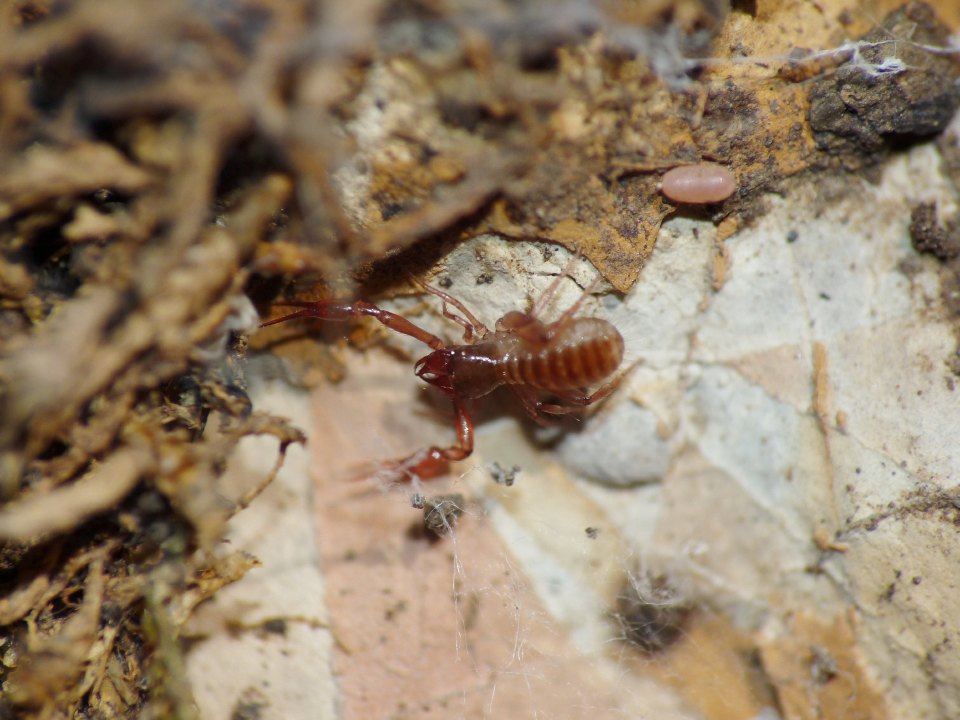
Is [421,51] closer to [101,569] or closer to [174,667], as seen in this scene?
[101,569]

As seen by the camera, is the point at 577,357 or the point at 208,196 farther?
the point at 577,357

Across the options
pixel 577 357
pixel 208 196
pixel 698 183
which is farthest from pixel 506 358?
pixel 208 196

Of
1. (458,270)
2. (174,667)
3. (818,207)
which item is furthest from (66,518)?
(818,207)

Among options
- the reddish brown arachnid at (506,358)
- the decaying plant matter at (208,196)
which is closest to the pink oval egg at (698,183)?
the decaying plant matter at (208,196)

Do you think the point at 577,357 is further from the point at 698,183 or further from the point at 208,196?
the point at 208,196

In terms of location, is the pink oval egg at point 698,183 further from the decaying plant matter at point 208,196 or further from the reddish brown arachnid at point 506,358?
the reddish brown arachnid at point 506,358

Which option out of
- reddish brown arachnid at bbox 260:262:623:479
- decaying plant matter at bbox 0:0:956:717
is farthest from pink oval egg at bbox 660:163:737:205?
reddish brown arachnid at bbox 260:262:623:479

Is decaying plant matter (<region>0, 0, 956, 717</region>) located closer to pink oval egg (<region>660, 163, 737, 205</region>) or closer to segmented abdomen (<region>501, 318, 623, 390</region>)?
pink oval egg (<region>660, 163, 737, 205</region>)
